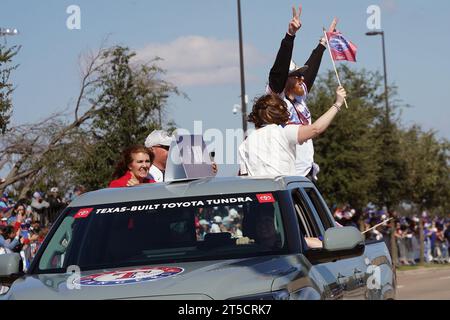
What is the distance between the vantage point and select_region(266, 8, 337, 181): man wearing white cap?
952 cm

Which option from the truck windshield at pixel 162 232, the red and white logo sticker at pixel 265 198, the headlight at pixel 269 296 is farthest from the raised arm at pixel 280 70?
the headlight at pixel 269 296

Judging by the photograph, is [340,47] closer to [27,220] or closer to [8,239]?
[8,239]

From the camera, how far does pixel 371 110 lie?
138ft

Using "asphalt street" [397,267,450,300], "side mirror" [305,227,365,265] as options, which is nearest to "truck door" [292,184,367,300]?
"side mirror" [305,227,365,265]

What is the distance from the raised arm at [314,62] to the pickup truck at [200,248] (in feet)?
9.45

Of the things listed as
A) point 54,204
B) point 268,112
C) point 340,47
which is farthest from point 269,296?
point 54,204

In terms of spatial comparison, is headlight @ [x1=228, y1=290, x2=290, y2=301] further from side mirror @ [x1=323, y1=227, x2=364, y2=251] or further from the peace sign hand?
the peace sign hand

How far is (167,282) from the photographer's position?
5.66 meters

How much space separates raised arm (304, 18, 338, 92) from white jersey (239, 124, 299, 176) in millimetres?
2105

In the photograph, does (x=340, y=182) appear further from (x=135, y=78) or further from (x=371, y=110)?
(x=135, y=78)

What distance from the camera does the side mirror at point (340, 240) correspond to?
6.40m

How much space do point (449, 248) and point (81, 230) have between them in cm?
4095

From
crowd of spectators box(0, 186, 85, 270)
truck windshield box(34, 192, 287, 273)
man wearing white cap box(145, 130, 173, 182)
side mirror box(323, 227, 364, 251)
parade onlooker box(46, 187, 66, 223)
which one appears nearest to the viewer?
side mirror box(323, 227, 364, 251)
